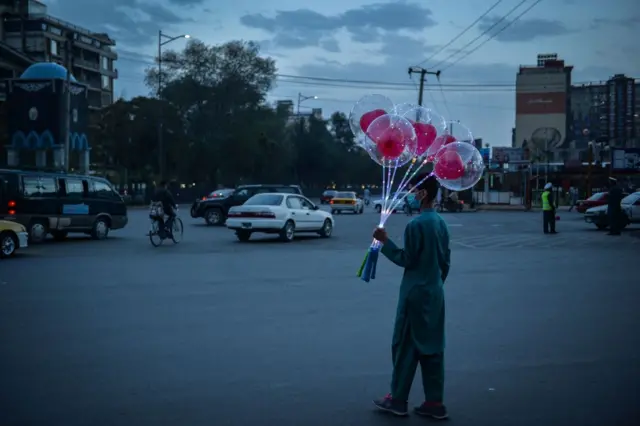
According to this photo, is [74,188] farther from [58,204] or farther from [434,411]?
[434,411]

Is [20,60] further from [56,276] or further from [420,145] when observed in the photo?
[420,145]

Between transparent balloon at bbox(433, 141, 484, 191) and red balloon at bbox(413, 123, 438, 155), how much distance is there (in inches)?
6.6

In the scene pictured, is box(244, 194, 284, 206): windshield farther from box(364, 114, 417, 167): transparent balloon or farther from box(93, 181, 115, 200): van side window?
box(364, 114, 417, 167): transparent balloon

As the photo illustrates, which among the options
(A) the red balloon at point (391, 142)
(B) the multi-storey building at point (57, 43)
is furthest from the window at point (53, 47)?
(A) the red balloon at point (391, 142)

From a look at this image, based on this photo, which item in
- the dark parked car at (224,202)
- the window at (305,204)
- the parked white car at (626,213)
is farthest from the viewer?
the dark parked car at (224,202)

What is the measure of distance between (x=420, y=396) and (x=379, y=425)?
99 centimetres

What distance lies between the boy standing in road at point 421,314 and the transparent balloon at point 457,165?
208cm

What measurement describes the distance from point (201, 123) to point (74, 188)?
166 feet

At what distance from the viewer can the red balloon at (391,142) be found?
7730mm

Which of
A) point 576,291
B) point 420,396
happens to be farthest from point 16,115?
point 420,396

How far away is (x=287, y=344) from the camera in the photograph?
8578 mm

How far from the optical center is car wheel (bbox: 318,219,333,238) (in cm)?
2708

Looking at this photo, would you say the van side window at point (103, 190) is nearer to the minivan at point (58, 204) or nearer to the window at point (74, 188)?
the minivan at point (58, 204)

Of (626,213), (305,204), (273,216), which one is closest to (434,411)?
(273,216)
